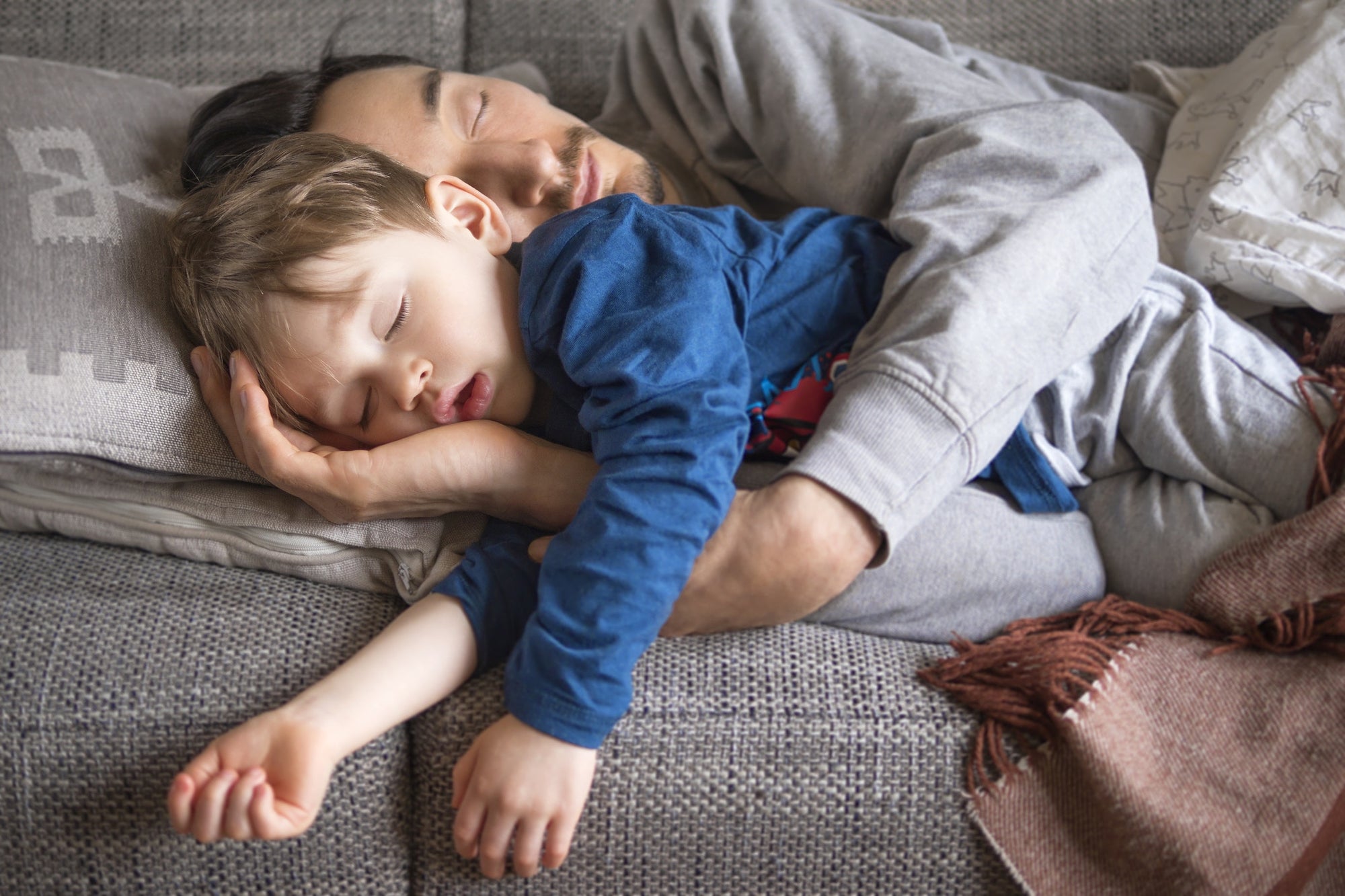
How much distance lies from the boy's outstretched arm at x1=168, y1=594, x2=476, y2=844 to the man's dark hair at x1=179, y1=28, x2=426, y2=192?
57 centimetres

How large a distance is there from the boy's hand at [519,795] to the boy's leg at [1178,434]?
22.9 inches

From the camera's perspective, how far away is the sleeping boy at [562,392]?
→ 2.42 ft

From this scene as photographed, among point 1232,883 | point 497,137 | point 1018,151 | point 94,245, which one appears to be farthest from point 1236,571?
point 94,245

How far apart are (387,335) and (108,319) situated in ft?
0.94

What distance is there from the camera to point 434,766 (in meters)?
0.80

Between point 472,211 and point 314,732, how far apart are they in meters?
0.51

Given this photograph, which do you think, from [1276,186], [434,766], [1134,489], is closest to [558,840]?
[434,766]

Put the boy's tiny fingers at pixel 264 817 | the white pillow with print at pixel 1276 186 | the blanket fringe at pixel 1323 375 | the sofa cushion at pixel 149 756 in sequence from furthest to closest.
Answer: the white pillow with print at pixel 1276 186, the blanket fringe at pixel 1323 375, the sofa cushion at pixel 149 756, the boy's tiny fingers at pixel 264 817

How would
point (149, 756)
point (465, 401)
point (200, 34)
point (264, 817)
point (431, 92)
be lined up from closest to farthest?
1. point (264, 817)
2. point (149, 756)
3. point (465, 401)
4. point (431, 92)
5. point (200, 34)

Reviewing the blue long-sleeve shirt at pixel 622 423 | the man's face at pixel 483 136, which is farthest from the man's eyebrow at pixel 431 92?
the blue long-sleeve shirt at pixel 622 423

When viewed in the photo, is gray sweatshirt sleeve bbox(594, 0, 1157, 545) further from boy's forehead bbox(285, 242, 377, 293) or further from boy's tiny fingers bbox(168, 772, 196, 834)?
boy's tiny fingers bbox(168, 772, 196, 834)

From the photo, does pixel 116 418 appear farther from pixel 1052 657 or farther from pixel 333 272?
pixel 1052 657

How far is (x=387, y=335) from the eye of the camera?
0.85 m

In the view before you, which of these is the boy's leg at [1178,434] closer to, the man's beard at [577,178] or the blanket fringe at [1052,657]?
the blanket fringe at [1052,657]
